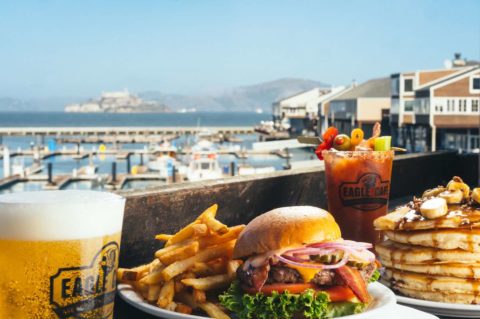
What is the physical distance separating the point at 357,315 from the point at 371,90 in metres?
106

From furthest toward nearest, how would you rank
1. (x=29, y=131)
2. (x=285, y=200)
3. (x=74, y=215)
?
(x=29, y=131) → (x=285, y=200) → (x=74, y=215)

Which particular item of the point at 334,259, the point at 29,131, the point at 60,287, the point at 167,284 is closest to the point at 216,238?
the point at 167,284

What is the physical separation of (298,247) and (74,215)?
80 centimetres

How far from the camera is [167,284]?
2.40 meters

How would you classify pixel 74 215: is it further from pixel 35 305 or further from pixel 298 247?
pixel 298 247

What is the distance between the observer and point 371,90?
106 metres

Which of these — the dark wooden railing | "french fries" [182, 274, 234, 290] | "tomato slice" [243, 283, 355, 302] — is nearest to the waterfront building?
the dark wooden railing

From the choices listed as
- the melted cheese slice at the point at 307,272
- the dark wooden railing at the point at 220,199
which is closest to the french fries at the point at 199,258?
the melted cheese slice at the point at 307,272

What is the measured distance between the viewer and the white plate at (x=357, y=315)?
2.20 m

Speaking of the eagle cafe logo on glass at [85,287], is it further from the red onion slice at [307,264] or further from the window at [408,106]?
the window at [408,106]

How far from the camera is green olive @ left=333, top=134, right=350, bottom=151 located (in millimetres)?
3504

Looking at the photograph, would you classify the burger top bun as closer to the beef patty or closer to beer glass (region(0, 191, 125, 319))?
the beef patty

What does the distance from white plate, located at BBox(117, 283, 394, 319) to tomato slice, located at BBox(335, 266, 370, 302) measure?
5 centimetres

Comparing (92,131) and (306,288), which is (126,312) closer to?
(306,288)
